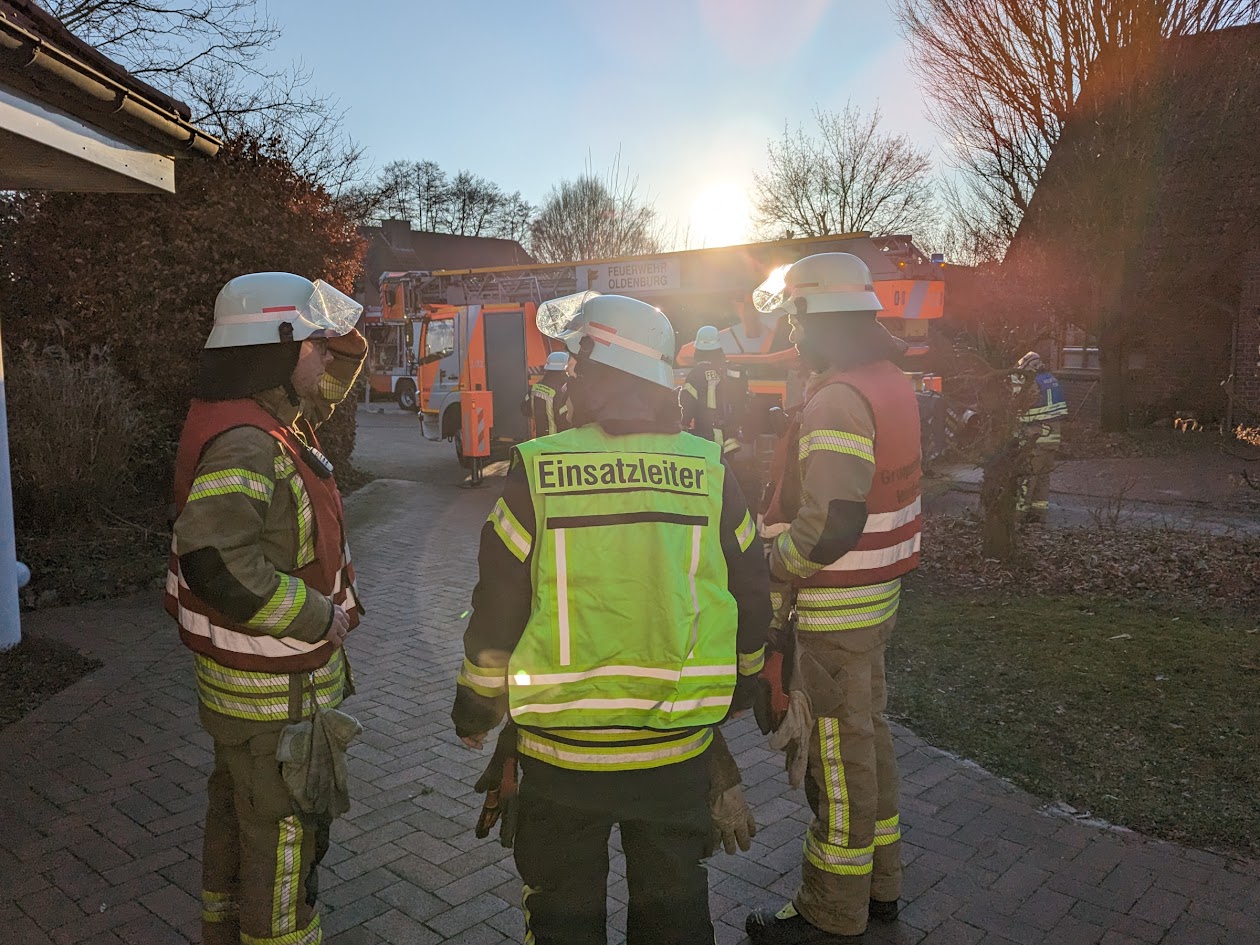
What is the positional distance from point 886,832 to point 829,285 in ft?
6.14

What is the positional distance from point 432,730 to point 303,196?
8.16 m

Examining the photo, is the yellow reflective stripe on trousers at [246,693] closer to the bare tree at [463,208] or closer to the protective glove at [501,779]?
the protective glove at [501,779]

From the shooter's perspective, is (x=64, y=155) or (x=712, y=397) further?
(x=712, y=397)

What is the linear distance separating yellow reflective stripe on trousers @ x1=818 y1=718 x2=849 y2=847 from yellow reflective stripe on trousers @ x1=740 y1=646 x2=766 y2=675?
0.65 m

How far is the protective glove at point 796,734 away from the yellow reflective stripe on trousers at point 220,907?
1625 millimetres

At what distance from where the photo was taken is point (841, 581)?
3131 mm

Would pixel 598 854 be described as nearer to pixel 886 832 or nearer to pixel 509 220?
pixel 886 832

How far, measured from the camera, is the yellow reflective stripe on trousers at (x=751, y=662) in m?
2.57

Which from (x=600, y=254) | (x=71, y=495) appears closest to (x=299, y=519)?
(x=71, y=495)

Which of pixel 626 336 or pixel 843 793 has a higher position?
pixel 626 336

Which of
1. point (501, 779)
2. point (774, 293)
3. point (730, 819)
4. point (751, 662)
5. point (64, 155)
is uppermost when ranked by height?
point (64, 155)

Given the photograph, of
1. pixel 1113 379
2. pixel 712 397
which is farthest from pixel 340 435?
pixel 1113 379

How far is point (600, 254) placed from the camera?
110 feet

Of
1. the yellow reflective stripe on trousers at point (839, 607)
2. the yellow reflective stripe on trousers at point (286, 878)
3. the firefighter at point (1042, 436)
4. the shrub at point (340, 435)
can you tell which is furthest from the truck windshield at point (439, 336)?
the yellow reflective stripe on trousers at point (286, 878)
